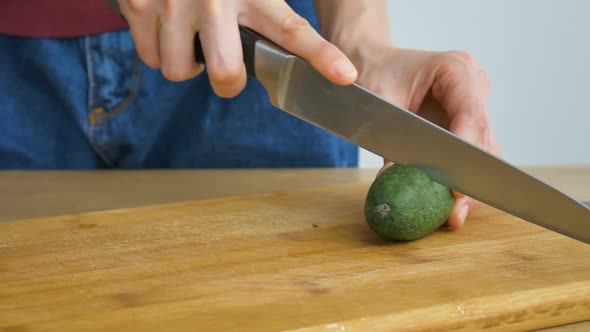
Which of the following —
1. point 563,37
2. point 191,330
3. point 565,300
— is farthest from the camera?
point 563,37

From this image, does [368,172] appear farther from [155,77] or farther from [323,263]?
[323,263]

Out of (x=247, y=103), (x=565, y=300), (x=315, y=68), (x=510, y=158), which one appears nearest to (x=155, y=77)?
(x=247, y=103)

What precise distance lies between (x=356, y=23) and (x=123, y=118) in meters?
0.82

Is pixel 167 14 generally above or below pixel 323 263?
above

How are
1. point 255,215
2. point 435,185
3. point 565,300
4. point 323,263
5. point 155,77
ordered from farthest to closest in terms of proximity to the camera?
point 155,77 < point 255,215 < point 435,185 < point 323,263 < point 565,300

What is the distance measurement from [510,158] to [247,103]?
3655mm

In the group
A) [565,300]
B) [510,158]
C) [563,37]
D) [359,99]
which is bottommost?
[510,158]

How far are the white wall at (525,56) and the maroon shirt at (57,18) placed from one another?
310cm

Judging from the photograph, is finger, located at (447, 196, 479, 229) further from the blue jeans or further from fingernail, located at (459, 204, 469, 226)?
the blue jeans

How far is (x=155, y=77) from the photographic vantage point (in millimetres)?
2420

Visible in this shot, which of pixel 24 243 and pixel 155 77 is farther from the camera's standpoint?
pixel 155 77

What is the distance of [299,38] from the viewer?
1519mm

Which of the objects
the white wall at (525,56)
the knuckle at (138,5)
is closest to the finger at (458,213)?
the knuckle at (138,5)

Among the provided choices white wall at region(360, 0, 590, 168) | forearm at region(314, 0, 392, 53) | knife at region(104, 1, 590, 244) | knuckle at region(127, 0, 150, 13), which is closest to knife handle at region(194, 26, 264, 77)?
knife at region(104, 1, 590, 244)
